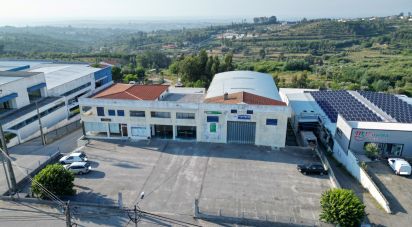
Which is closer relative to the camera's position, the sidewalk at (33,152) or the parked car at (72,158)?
the sidewalk at (33,152)

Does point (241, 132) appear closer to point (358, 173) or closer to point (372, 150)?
point (358, 173)

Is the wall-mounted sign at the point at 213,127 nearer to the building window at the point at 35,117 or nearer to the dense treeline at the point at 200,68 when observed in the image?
the building window at the point at 35,117

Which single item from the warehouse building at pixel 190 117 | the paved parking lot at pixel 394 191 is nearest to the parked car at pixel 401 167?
the paved parking lot at pixel 394 191

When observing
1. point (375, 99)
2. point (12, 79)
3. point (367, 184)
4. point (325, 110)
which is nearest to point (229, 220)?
point (367, 184)

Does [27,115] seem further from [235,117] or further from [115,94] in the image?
[235,117]

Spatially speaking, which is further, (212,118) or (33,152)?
(33,152)

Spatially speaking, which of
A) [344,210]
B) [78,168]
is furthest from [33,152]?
[344,210]
